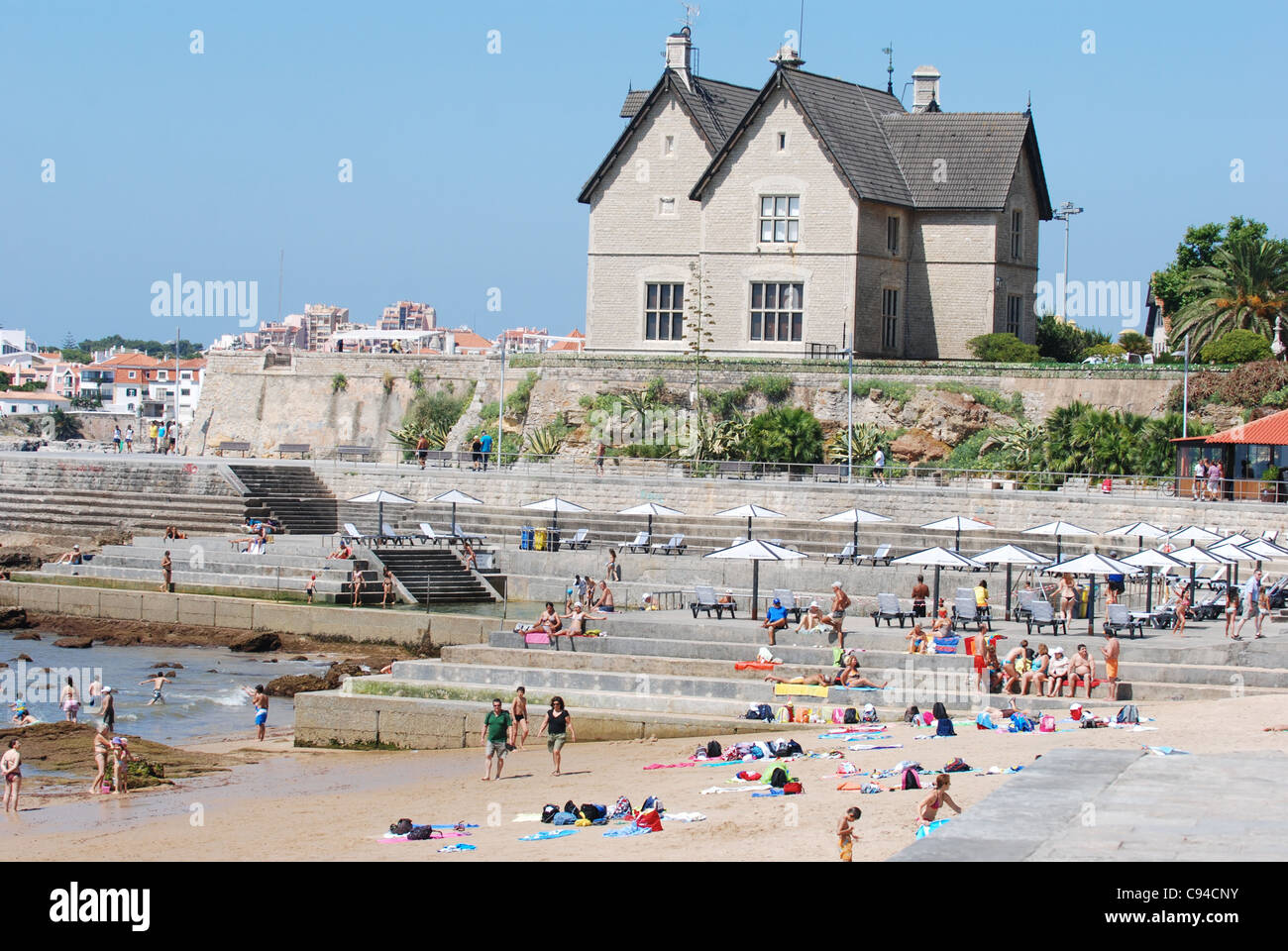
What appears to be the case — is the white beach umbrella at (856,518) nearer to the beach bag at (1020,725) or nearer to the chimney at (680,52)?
the beach bag at (1020,725)

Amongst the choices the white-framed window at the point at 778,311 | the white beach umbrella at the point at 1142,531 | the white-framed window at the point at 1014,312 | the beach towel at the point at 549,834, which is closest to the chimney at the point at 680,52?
the white-framed window at the point at 778,311

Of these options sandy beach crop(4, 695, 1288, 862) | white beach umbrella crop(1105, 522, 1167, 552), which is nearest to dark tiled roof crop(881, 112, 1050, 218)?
white beach umbrella crop(1105, 522, 1167, 552)

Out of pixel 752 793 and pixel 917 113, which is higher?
pixel 917 113

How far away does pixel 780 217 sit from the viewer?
168 ft

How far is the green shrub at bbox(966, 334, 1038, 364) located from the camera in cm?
4844

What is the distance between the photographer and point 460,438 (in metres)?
53.3

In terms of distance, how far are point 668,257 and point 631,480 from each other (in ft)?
41.2

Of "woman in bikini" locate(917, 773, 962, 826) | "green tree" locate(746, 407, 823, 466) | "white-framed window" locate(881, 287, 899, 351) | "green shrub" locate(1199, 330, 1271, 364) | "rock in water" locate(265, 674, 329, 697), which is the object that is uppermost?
"white-framed window" locate(881, 287, 899, 351)

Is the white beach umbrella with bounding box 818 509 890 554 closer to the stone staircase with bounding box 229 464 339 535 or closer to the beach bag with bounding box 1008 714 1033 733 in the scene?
the beach bag with bounding box 1008 714 1033 733

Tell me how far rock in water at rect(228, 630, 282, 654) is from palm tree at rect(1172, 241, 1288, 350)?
30.1 m

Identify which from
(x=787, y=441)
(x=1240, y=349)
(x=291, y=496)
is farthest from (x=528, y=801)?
(x=1240, y=349)

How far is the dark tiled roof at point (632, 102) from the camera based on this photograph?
196 feet
